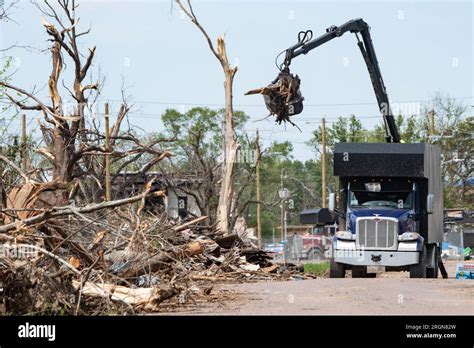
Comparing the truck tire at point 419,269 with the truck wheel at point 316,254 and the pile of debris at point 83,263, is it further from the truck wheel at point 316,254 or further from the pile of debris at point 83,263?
the truck wheel at point 316,254

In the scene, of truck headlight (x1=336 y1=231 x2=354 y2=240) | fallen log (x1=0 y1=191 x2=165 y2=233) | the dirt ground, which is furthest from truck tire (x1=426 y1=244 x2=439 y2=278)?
fallen log (x1=0 y1=191 x2=165 y2=233)

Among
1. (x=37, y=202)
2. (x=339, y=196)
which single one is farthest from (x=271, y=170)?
(x=37, y=202)

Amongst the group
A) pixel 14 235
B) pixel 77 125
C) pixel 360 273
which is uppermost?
pixel 77 125

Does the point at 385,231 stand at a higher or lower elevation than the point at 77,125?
lower

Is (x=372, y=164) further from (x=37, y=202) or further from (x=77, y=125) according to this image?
(x=37, y=202)

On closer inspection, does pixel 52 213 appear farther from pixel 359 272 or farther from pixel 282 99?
pixel 359 272

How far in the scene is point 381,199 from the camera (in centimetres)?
2431

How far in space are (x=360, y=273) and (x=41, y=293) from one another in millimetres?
14692

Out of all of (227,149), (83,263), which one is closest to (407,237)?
(227,149)

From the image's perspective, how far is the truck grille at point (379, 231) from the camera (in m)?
23.5

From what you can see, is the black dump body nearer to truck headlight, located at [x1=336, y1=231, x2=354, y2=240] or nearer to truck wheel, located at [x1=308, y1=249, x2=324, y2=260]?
truck headlight, located at [x1=336, y1=231, x2=354, y2=240]

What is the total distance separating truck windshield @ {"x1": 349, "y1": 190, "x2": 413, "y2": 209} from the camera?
79.5ft
